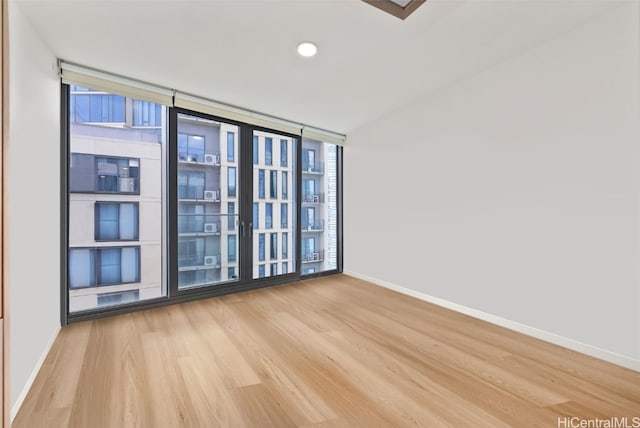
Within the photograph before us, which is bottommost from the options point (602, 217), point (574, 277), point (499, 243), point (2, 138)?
point (574, 277)

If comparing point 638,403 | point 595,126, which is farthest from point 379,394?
point 595,126

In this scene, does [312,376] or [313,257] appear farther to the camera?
[313,257]

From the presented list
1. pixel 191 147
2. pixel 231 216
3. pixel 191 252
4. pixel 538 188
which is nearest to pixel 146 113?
pixel 191 147

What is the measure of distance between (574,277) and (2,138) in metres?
3.13

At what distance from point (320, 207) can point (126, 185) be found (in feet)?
8.38


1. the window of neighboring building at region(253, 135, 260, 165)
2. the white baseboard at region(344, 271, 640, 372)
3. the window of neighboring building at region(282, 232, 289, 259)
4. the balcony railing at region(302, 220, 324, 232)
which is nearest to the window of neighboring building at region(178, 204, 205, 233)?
the window of neighboring building at region(253, 135, 260, 165)

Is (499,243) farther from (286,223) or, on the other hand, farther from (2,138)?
(2,138)

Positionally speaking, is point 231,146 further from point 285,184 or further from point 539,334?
point 539,334

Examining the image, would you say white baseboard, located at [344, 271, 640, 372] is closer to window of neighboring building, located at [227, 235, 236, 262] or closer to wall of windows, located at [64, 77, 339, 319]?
wall of windows, located at [64, 77, 339, 319]

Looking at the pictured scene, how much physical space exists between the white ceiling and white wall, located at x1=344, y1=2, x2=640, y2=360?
10.2 inches

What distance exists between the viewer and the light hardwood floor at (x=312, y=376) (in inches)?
56.9

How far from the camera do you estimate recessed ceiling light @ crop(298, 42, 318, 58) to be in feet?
7.64

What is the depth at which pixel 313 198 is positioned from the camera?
15.0ft

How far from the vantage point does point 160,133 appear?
120 inches
